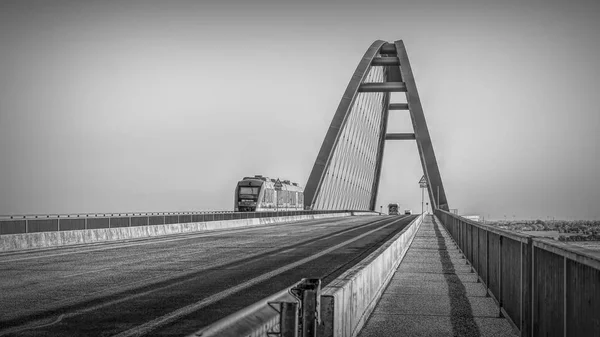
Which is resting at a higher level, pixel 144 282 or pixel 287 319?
pixel 287 319

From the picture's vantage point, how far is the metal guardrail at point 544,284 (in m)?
5.87

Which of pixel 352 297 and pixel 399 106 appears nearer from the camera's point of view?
pixel 352 297

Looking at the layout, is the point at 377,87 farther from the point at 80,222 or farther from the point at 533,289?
the point at 533,289

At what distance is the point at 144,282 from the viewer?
14.6 m

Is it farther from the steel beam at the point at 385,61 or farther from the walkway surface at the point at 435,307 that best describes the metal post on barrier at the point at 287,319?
the steel beam at the point at 385,61

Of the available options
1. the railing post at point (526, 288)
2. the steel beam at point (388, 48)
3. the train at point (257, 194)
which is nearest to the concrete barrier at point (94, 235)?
the railing post at point (526, 288)

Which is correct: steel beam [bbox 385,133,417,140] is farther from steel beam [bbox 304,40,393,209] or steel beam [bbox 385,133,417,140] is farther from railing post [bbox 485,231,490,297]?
railing post [bbox 485,231,490,297]

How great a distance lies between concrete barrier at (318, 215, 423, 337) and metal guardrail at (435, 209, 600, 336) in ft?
6.11

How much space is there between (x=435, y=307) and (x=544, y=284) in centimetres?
437

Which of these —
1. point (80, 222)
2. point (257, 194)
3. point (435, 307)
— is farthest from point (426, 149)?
point (435, 307)

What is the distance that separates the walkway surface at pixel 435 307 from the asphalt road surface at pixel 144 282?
1.75 m

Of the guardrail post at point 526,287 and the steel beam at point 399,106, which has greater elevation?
the steel beam at point 399,106

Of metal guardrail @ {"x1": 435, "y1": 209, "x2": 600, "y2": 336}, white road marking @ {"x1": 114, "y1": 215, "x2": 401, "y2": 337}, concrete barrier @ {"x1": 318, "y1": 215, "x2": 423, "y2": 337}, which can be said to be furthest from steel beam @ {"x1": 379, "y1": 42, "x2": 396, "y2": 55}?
metal guardrail @ {"x1": 435, "y1": 209, "x2": 600, "y2": 336}

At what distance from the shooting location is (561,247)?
6.72 meters
